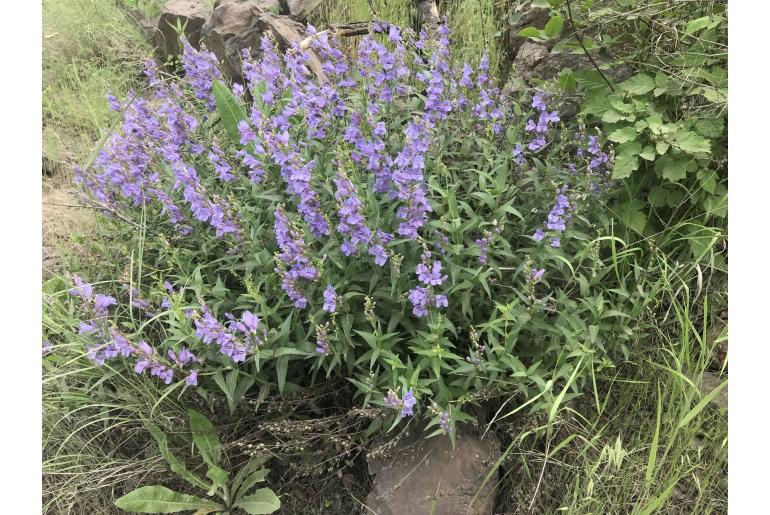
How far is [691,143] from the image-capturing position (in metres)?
2.96

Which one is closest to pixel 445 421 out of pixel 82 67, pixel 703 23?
pixel 703 23

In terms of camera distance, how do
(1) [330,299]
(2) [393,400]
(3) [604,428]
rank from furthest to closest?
(3) [604,428] → (1) [330,299] → (2) [393,400]

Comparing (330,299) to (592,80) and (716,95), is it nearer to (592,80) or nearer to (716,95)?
(592,80)

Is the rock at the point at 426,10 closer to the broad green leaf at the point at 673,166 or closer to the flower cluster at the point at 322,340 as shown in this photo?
the broad green leaf at the point at 673,166

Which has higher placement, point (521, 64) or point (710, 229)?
point (521, 64)

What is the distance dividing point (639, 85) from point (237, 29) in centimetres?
361

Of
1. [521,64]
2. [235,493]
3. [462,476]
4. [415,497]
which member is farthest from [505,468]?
[521,64]

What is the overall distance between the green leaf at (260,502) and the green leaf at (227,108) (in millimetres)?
1983

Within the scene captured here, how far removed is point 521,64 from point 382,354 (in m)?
2.55

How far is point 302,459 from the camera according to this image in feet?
9.86

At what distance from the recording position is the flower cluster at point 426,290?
96.3 inches

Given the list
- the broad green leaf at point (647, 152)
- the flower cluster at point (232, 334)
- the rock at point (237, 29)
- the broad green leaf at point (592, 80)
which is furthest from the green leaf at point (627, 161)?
the rock at point (237, 29)

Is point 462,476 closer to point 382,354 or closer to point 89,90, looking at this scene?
point 382,354

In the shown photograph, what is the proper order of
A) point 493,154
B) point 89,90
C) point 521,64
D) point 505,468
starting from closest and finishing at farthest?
1. point 505,468
2. point 493,154
3. point 521,64
4. point 89,90
